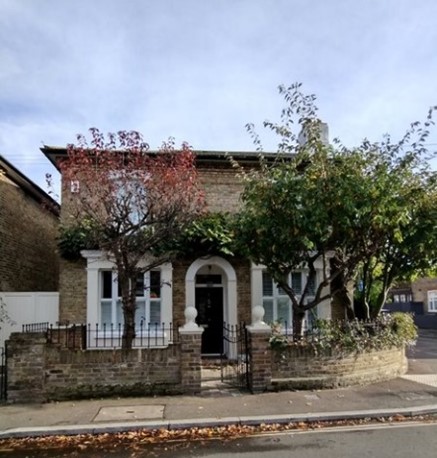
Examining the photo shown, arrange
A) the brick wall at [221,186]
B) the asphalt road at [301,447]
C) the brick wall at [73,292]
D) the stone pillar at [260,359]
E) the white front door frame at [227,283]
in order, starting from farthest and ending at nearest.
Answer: the brick wall at [221,186], the white front door frame at [227,283], the brick wall at [73,292], the stone pillar at [260,359], the asphalt road at [301,447]

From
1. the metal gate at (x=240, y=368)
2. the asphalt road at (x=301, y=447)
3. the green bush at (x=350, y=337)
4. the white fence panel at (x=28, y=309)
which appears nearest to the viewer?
the asphalt road at (x=301, y=447)

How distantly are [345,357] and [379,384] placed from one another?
1110 mm

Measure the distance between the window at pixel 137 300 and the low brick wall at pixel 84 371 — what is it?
16.5ft

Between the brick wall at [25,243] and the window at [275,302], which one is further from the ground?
the brick wall at [25,243]

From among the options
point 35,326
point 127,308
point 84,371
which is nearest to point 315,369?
point 127,308

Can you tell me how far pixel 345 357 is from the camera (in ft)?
34.8

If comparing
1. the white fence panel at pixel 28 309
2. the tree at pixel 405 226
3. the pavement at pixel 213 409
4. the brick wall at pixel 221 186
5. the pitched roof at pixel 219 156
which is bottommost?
the pavement at pixel 213 409

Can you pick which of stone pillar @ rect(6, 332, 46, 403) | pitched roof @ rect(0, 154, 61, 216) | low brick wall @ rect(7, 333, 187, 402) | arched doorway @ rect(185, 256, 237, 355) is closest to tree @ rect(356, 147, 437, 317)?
arched doorway @ rect(185, 256, 237, 355)

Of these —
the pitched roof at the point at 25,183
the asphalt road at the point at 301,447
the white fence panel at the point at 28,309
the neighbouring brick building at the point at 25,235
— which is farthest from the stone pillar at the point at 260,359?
the pitched roof at the point at 25,183

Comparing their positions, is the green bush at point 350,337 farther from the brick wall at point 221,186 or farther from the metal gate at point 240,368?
the brick wall at point 221,186

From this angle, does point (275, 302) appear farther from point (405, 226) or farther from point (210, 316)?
point (405, 226)

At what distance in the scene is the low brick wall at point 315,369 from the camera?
1011cm

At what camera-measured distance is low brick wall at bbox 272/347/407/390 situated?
1011cm

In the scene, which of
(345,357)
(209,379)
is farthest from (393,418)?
(209,379)
